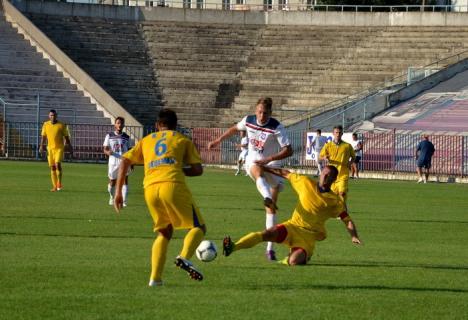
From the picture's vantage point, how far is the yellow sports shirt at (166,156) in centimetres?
1276

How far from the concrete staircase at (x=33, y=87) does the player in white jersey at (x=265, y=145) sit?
4319 cm

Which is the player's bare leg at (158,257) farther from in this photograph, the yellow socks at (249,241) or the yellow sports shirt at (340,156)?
the yellow sports shirt at (340,156)

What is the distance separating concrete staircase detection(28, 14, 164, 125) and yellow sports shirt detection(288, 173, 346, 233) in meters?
48.2

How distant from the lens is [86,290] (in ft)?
40.4

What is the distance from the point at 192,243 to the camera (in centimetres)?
1264

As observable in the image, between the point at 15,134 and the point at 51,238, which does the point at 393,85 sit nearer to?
the point at 15,134

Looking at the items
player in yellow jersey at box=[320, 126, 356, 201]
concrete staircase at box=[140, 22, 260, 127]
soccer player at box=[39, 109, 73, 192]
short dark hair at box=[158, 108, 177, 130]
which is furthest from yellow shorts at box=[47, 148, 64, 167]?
concrete staircase at box=[140, 22, 260, 127]

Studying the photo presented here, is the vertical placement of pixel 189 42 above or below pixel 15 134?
above

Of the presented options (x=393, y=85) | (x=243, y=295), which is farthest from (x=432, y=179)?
(x=243, y=295)

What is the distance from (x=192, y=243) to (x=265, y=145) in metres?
5.42

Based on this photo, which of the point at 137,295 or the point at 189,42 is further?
the point at 189,42

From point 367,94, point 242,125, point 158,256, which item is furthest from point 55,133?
point 367,94

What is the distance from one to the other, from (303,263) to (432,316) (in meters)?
4.16

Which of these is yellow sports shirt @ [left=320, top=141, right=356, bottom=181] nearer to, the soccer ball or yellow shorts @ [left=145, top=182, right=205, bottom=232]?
the soccer ball
